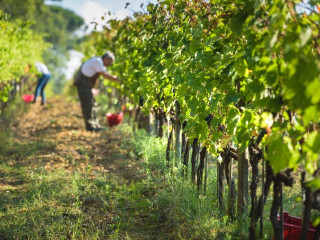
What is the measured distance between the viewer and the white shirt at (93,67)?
7.57 m

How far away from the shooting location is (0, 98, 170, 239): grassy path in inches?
127

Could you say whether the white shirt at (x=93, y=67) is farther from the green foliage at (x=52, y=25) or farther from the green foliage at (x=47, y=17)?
the green foliage at (x=47, y=17)

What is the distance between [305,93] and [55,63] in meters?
35.2

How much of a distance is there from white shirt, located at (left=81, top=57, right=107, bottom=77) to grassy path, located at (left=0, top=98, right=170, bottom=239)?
4.65 feet

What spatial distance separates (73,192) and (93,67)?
13.4 ft

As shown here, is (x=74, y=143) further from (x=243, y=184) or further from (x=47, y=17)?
(x=47, y=17)

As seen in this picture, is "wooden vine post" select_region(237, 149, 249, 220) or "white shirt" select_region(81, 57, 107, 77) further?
"white shirt" select_region(81, 57, 107, 77)

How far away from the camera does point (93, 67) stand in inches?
304

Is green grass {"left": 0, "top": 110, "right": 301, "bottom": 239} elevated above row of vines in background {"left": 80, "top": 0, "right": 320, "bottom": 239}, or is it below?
below

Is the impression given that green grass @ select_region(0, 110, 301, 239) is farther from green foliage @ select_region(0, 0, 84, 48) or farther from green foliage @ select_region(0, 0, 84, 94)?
green foliage @ select_region(0, 0, 84, 48)

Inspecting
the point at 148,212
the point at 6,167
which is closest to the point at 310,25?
the point at 148,212

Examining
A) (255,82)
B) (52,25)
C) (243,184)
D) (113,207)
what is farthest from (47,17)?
(255,82)

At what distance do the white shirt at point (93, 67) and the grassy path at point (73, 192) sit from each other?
4.65 ft

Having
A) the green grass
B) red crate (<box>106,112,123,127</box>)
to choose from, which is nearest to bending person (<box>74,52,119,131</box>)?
red crate (<box>106,112,123,127</box>)
